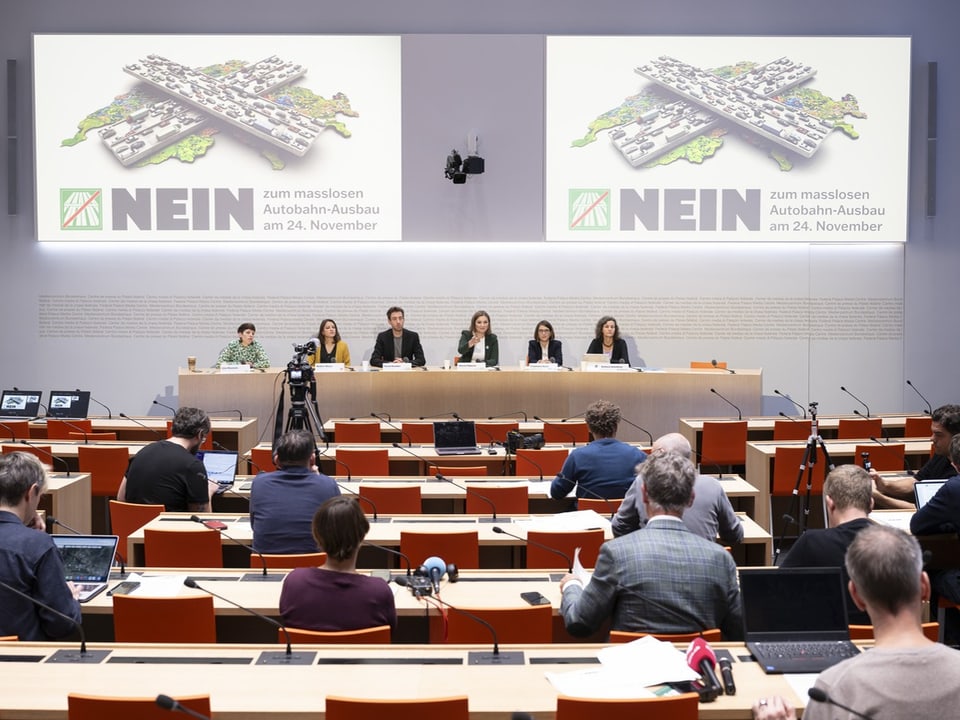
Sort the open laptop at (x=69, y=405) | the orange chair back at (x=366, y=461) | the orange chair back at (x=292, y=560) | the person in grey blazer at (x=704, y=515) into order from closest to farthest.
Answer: the orange chair back at (x=292, y=560), the person in grey blazer at (x=704, y=515), the orange chair back at (x=366, y=461), the open laptop at (x=69, y=405)

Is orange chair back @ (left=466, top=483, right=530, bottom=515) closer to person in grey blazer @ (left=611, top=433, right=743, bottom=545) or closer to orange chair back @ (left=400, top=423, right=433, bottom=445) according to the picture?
person in grey blazer @ (left=611, top=433, right=743, bottom=545)

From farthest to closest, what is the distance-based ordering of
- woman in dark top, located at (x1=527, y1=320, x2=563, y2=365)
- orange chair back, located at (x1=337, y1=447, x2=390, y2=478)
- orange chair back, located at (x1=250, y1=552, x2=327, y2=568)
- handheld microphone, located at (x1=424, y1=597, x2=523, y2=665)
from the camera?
woman in dark top, located at (x1=527, y1=320, x2=563, y2=365), orange chair back, located at (x1=337, y1=447, x2=390, y2=478), orange chair back, located at (x1=250, y1=552, x2=327, y2=568), handheld microphone, located at (x1=424, y1=597, x2=523, y2=665)

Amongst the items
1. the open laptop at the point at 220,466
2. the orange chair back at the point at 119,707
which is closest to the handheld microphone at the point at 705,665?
the orange chair back at the point at 119,707

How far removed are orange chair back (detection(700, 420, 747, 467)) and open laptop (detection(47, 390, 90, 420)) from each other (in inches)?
222

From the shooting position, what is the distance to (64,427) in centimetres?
851

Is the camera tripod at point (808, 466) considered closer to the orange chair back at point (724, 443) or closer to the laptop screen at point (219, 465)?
the orange chair back at point (724, 443)

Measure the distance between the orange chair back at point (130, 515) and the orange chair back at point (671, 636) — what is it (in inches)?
115

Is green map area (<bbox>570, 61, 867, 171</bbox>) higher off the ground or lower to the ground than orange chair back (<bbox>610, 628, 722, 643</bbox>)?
higher

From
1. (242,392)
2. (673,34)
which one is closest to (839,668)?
(242,392)

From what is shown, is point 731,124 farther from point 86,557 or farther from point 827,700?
point 827,700

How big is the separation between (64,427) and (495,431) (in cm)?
387

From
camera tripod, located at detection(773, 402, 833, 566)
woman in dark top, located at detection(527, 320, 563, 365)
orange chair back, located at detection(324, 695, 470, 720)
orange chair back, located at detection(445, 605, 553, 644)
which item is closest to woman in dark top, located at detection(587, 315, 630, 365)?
woman in dark top, located at detection(527, 320, 563, 365)

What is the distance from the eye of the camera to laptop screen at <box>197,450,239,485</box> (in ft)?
18.6

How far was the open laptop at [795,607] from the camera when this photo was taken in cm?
292
